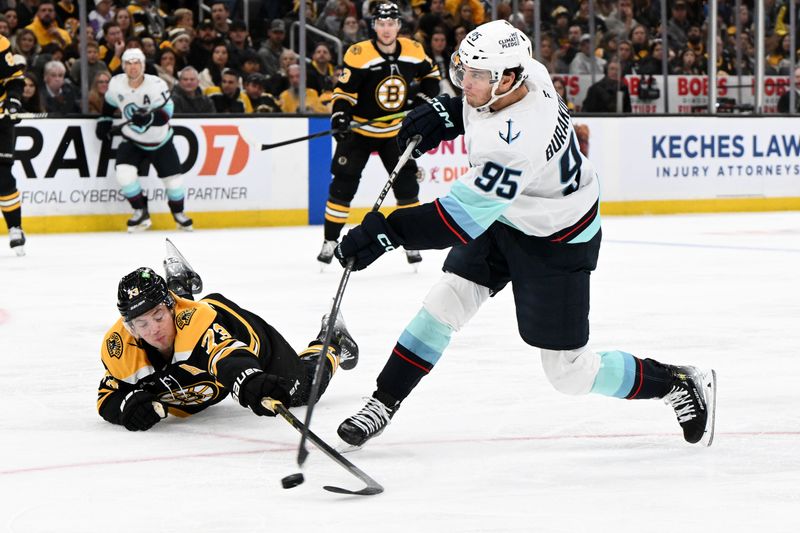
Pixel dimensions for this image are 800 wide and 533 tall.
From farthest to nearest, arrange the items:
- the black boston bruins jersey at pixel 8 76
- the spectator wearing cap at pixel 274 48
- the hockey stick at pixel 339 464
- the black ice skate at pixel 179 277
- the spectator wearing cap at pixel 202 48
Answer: the spectator wearing cap at pixel 274 48, the spectator wearing cap at pixel 202 48, the black boston bruins jersey at pixel 8 76, the black ice skate at pixel 179 277, the hockey stick at pixel 339 464

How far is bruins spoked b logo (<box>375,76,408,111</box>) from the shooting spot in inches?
293

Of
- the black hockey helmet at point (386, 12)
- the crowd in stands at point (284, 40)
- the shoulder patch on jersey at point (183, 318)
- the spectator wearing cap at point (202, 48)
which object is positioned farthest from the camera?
the spectator wearing cap at point (202, 48)

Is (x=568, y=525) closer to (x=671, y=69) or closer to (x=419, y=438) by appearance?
(x=419, y=438)

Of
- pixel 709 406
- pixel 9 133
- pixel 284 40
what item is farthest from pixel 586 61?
pixel 709 406

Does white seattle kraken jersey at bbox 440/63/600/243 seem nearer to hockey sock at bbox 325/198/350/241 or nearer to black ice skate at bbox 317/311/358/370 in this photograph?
black ice skate at bbox 317/311/358/370

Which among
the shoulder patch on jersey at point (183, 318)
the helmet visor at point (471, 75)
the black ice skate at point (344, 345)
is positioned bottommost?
the black ice skate at point (344, 345)

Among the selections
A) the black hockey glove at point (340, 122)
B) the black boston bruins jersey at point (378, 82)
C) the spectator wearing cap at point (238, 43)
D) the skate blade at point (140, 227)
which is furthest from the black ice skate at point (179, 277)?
the spectator wearing cap at point (238, 43)

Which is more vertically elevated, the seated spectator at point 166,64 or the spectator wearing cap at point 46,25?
the spectator wearing cap at point 46,25

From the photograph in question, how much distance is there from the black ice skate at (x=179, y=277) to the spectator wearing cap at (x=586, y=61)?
7.89 m

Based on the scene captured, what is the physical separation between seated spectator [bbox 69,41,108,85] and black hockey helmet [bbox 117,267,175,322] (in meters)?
7.13

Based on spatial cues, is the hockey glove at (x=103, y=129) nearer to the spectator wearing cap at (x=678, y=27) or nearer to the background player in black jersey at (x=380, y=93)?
the background player in black jersey at (x=380, y=93)

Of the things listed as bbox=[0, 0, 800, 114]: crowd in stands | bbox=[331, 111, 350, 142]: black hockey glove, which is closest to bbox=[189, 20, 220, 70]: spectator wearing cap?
bbox=[0, 0, 800, 114]: crowd in stands

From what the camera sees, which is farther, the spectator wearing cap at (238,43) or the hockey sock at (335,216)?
the spectator wearing cap at (238,43)

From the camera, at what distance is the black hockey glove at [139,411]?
3410mm
